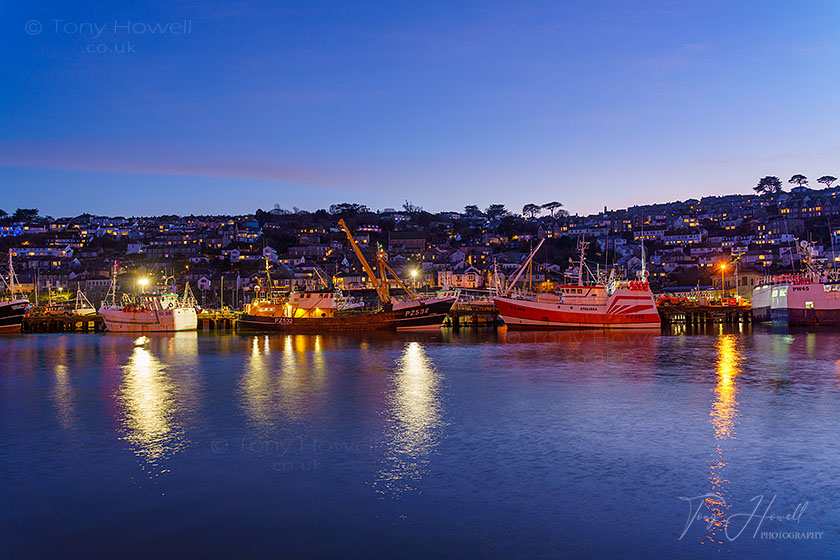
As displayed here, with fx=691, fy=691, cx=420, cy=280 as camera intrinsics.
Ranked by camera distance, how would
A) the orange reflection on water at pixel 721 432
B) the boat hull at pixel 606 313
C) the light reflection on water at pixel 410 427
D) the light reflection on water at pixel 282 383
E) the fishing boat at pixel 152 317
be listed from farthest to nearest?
1. the fishing boat at pixel 152 317
2. the boat hull at pixel 606 313
3. the light reflection on water at pixel 282 383
4. the light reflection on water at pixel 410 427
5. the orange reflection on water at pixel 721 432

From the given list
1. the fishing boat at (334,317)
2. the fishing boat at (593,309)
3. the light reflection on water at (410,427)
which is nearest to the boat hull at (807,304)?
the fishing boat at (593,309)

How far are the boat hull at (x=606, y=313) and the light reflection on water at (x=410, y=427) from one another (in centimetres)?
3338

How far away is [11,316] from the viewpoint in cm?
7256

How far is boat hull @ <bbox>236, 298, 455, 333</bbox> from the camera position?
6725 cm

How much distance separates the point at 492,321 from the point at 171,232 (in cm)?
13710

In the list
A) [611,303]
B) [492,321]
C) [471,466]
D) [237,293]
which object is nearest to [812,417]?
[471,466]

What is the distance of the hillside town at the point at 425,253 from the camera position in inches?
4958

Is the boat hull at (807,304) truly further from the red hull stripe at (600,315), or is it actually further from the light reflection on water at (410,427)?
the light reflection on water at (410,427)

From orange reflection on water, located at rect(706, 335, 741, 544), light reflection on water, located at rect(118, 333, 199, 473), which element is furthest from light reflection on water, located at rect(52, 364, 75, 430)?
orange reflection on water, located at rect(706, 335, 741, 544)

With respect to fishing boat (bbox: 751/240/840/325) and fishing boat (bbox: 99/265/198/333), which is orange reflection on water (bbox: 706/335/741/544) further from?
fishing boat (bbox: 99/265/198/333)

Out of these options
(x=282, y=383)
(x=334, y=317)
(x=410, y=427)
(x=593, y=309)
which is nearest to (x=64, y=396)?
(x=282, y=383)

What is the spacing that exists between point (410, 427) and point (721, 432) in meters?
8.31

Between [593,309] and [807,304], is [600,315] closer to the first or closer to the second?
[593,309]

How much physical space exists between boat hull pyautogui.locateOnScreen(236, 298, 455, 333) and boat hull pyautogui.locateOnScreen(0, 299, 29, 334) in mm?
27249
